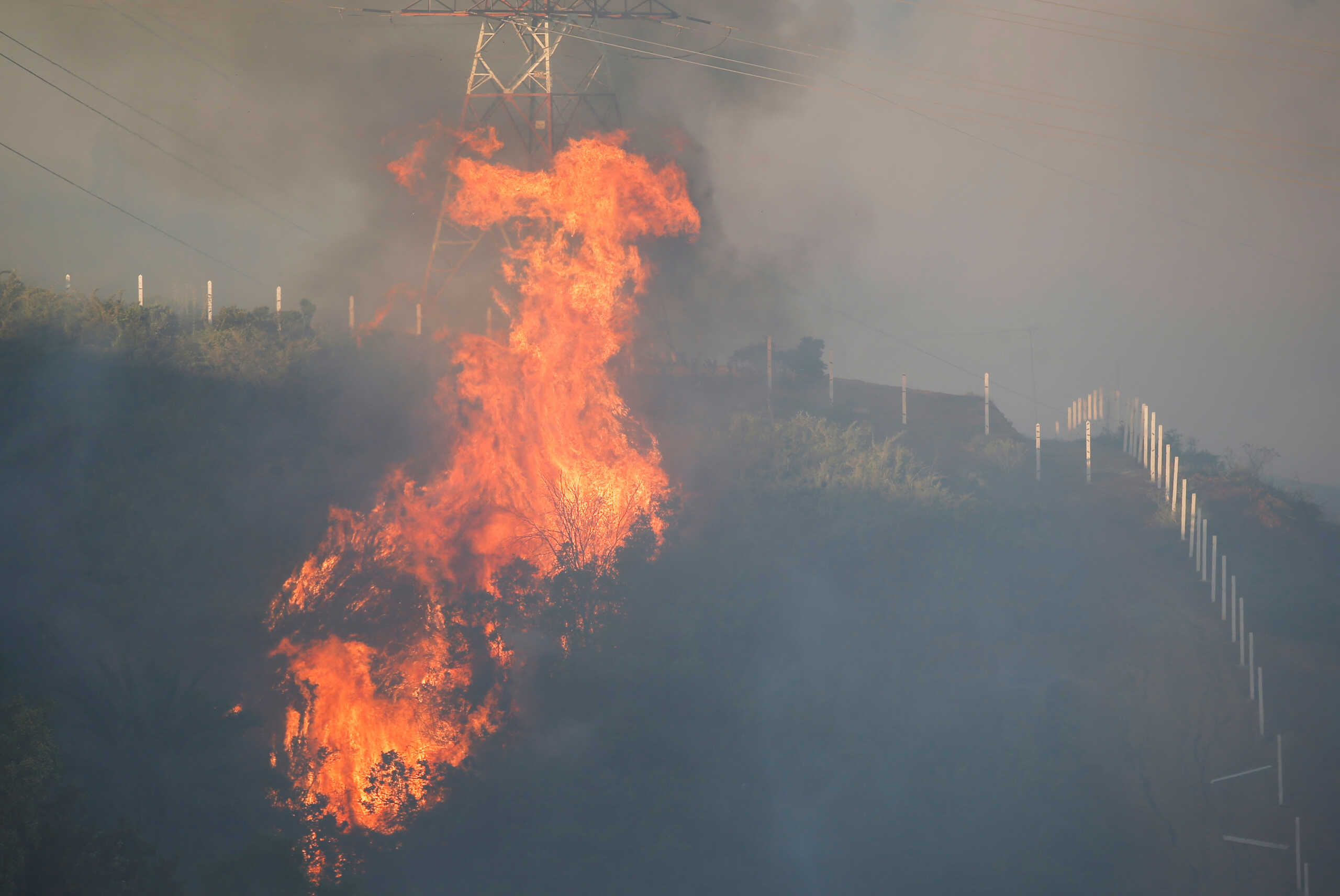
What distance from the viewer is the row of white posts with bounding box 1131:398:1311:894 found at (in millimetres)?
28344

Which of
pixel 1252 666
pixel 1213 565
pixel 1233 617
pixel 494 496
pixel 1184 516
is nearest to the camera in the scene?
pixel 494 496

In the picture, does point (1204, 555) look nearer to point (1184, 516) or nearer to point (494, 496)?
point (1184, 516)

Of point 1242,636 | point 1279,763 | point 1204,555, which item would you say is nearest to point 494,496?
point 1279,763

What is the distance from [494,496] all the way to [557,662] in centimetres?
556

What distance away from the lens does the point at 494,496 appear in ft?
89.7

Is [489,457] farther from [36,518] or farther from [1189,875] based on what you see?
[1189,875]

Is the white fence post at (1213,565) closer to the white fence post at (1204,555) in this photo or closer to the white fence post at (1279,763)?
the white fence post at (1204,555)

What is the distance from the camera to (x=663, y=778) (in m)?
26.2

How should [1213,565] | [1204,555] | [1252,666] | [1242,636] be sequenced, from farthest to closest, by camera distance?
[1204,555]
[1213,565]
[1242,636]
[1252,666]

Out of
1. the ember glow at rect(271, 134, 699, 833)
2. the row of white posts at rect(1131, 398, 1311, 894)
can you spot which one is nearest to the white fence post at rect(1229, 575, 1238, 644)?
the row of white posts at rect(1131, 398, 1311, 894)

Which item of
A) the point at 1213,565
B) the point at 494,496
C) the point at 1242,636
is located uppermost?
the point at 494,496

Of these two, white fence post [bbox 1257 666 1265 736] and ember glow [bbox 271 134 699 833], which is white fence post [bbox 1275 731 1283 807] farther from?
ember glow [bbox 271 134 699 833]

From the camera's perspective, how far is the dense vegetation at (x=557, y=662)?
20375mm

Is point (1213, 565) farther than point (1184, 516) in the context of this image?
No
